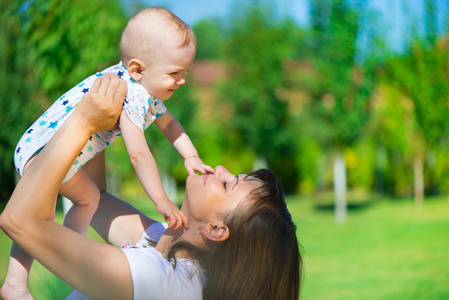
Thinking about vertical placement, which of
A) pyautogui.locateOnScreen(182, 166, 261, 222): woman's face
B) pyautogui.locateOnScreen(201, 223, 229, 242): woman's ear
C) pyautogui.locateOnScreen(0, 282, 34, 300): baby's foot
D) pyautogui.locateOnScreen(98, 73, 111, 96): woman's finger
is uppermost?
pyautogui.locateOnScreen(98, 73, 111, 96): woman's finger

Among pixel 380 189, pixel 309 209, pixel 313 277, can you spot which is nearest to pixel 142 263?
pixel 313 277

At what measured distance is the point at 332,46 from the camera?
426 inches

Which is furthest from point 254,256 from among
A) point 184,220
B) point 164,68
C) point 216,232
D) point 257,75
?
point 257,75

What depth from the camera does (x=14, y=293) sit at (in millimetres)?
1574

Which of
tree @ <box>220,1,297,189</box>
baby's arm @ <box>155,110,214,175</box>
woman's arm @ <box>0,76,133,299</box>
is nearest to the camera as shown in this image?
woman's arm @ <box>0,76,133,299</box>

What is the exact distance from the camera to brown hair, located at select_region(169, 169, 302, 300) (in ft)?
5.23

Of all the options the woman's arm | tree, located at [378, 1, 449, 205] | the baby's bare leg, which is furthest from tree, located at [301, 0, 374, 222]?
the woman's arm

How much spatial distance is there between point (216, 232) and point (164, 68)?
60 cm

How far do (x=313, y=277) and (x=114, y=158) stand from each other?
7219 millimetres

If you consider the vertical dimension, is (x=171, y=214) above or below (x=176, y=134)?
below

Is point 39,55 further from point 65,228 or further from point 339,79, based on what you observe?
point 339,79

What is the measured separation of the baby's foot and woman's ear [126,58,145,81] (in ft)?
2.64

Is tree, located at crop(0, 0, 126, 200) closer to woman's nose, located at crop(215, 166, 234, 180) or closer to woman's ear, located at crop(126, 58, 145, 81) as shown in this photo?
woman's ear, located at crop(126, 58, 145, 81)

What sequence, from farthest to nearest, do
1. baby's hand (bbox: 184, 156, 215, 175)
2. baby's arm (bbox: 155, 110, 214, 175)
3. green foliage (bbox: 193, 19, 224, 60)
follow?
green foliage (bbox: 193, 19, 224, 60)
baby's arm (bbox: 155, 110, 214, 175)
baby's hand (bbox: 184, 156, 215, 175)
